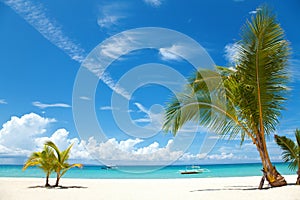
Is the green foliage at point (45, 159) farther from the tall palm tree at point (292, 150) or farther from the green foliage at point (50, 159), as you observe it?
the tall palm tree at point (292, 150)

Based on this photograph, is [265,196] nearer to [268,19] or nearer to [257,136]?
[257,136]

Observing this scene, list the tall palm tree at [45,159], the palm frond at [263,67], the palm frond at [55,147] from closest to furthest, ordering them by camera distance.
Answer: the palm frond at [263,67]
the palm frond at [55,147]
the tall palm tree at [45,159]

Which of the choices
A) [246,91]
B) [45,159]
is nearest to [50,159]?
[45,159]

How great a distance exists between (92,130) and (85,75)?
1273 mm

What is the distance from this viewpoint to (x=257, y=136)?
301 inches

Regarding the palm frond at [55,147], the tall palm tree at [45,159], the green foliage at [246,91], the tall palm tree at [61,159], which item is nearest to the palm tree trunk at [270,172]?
the green foliage at [246,91]

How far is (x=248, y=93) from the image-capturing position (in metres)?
7.63

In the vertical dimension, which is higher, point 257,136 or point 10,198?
point 257,136

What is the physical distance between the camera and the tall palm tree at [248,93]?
7.18 m

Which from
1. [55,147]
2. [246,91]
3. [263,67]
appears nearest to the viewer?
[263,67]

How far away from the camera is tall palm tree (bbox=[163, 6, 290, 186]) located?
7.18m

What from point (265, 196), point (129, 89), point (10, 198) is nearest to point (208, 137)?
point (265, 196)

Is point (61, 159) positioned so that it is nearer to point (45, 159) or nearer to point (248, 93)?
point (45, 159)

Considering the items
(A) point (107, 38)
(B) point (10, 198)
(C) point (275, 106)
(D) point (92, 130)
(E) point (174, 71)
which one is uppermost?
(A) point (107, 38)
